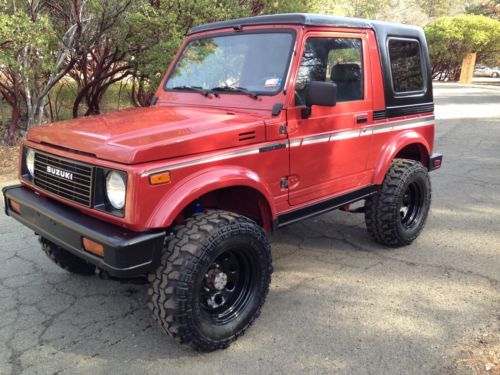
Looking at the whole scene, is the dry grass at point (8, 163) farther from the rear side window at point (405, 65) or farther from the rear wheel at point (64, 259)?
the rear side window at point (405, 65)

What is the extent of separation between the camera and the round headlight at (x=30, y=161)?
125 inches

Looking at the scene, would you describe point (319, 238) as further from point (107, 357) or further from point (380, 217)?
point (107, 357)

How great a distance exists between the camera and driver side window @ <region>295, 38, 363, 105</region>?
333 cm

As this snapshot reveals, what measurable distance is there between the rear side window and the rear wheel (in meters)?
3.18

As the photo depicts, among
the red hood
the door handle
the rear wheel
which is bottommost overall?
the rear wheel

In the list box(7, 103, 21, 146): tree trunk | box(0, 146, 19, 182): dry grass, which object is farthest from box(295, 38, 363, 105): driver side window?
box(7, 103, 21, 146): tree trunk

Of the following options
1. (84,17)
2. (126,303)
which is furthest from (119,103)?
(126,303)

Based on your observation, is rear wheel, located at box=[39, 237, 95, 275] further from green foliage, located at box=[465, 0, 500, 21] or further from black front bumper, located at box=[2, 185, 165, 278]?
green foliage, located at box=[465, 0, 500, 21]

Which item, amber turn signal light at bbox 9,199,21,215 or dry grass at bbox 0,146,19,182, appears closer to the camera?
amber turn signal light at bbox 9,199,21,215

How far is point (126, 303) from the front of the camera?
11.2ft

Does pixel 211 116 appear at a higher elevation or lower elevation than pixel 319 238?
higher

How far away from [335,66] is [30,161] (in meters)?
2.45

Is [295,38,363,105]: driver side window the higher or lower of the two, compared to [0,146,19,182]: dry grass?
higher

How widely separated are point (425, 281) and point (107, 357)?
2.55 meters
